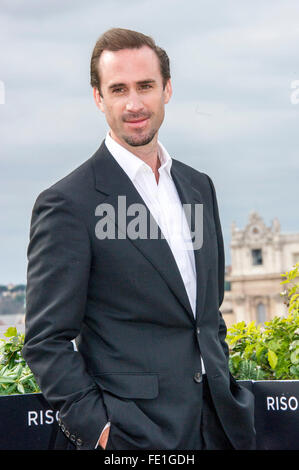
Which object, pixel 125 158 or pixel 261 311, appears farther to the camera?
pixel 261 311

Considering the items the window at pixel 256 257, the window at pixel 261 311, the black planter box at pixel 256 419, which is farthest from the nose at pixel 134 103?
the window at pixel 261 311

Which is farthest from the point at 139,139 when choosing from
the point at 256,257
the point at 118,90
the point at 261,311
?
the point at 261,311

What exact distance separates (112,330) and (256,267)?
68.6 m

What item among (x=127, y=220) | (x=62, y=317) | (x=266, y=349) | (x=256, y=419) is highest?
(x=127, y=220)

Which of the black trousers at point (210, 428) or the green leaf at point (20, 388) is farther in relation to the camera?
the green leaf at point (20, 388)

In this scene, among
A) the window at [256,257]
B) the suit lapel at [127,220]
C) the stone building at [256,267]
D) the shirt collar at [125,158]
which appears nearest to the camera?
the suit lapel at [127,220]

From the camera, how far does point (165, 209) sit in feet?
7.27

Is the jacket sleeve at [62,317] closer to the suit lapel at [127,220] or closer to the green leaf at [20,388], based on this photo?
the suit lapel at [127,220]

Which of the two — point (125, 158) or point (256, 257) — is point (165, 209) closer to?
point (125, 158)

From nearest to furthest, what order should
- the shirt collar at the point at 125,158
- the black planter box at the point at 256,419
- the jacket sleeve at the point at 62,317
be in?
the jacket sleeve at the point at 62,317, the shirt collar at the point at 125,158, the black planter box at the point at 256,419

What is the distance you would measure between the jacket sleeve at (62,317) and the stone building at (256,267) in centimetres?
6699

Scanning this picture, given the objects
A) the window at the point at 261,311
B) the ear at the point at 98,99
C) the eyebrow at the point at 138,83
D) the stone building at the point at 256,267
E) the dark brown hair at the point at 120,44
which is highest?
the dark brown hair at the point at 120,44

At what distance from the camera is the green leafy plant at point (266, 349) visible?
2.92 metres
